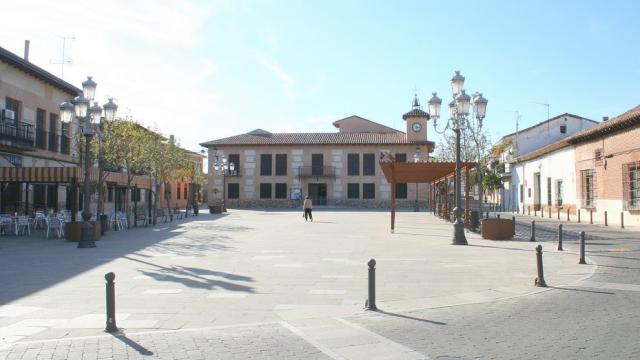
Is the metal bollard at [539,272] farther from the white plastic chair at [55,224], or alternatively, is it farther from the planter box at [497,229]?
the white plastic chair at [55,224]

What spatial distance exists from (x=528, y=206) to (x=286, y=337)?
38780 mm

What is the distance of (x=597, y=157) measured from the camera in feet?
88.3

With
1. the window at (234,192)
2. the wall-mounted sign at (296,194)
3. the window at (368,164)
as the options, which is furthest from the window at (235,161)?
the window at (368,164)

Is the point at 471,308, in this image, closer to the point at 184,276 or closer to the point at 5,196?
the point at 184,276

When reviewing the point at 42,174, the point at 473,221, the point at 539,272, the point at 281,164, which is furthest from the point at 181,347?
the point at 281,164

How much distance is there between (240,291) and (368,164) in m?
45.9

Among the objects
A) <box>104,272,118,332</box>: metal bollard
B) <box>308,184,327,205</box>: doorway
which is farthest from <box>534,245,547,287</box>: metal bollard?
<box>308,184,327,205</box>: doorway

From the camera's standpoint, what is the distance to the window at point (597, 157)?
2648cm

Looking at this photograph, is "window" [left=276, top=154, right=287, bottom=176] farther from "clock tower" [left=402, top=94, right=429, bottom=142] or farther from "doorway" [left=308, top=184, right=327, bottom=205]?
"clock tower" [left=402, top=94, right=429, bottom=142]

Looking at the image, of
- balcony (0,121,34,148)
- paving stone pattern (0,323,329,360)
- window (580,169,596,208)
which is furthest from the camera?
window (580,169,596,208)

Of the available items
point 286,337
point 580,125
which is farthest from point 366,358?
point 580,125

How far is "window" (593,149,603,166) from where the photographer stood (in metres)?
26.5

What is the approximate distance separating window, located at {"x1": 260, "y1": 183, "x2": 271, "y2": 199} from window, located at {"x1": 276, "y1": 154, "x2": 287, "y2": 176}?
1.66 meters

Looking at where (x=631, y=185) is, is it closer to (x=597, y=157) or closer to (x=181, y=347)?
(x=597, y=157)
